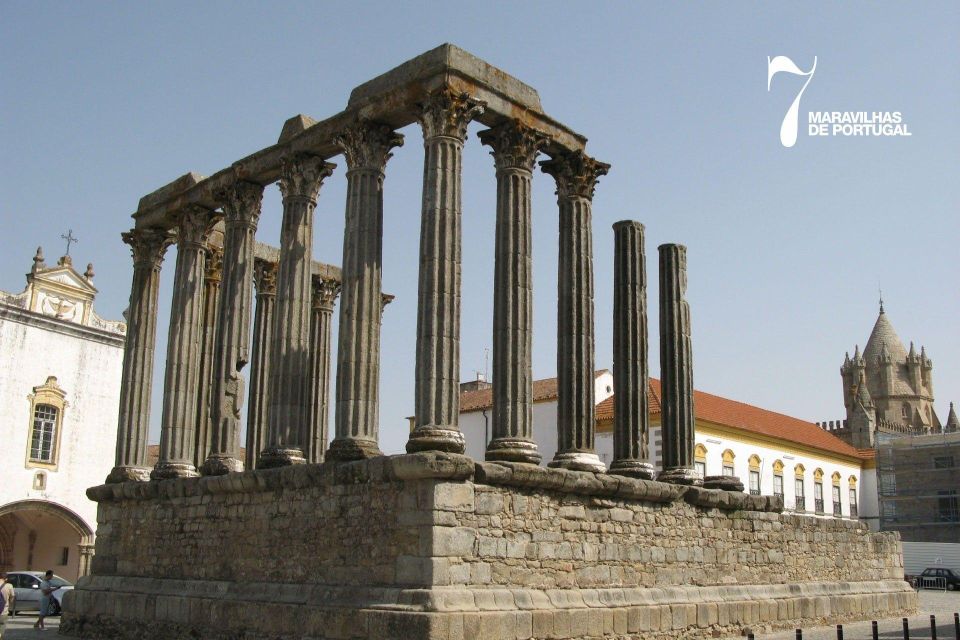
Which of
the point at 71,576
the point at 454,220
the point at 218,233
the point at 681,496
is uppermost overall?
the point at 218,233

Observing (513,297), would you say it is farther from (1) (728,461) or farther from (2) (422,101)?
(1) (728,461)

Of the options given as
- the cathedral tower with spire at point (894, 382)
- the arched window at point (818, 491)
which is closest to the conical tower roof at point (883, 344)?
the cathedral tower with spire at point (894, 382)

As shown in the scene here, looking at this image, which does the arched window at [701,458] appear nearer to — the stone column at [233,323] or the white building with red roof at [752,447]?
the white building with red roof at [752,447]

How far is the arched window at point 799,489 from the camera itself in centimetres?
4688

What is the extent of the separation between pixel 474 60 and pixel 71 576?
25.6 metres

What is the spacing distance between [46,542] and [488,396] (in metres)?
18.2

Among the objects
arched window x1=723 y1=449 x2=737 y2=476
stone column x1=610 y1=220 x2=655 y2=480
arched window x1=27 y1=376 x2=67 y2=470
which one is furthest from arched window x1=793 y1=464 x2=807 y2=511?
arched window x1=27 y1=376 x2=67 y2=470

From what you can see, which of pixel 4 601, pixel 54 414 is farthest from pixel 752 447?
pixel 4 601

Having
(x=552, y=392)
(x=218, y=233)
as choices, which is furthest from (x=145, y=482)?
(x=552, y=392)

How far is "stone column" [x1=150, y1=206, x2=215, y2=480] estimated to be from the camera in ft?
63.1

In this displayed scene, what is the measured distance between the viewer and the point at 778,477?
4569 cm

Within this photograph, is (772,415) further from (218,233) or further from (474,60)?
(474,60)

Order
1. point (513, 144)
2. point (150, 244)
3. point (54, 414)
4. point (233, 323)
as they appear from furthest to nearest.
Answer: point (54, 414) < point (150, 244) < point (233, 323) < point (513, 144)

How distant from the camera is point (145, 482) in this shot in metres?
19.1
